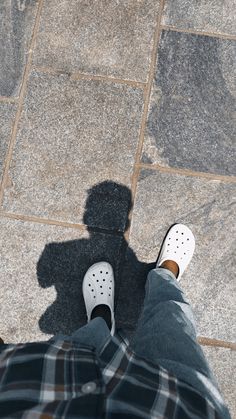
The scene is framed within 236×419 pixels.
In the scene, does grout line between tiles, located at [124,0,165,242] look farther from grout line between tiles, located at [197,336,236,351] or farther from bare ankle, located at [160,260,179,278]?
grout line between tiles, located at [197,336,236,351]

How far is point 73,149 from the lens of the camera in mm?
2676

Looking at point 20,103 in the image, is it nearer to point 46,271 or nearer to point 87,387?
point 46,271

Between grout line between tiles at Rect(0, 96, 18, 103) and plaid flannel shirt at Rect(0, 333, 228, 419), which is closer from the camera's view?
plaid flannel shirt at Rect(0, 333, 228, 419)

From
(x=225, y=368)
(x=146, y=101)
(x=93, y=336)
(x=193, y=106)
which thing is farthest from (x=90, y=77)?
(x=225, y=368)

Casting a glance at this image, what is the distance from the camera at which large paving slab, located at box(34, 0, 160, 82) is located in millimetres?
2744

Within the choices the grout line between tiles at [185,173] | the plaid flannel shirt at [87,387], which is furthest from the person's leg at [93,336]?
the grout line between tiles at [185,173]

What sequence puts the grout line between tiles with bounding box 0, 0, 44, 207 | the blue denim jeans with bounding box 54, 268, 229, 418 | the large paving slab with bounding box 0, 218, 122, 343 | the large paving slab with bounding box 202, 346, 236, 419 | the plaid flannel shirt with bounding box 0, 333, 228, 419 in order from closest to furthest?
1. the plaid flannel shirt with bounding box 0, 333, 228, 419
2. the blue denim jeans with bounding box 54, 268, 229, 418
3. the large paving slab with bounding box 202, 346, 236, 419
4. the large paving slab with bounding box 0, 218, 122, 343
5. the grout line between tiles with bounding box 0, 0, 44, 207

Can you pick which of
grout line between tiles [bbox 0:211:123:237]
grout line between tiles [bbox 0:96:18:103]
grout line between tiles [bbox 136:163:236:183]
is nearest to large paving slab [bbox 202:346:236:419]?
grout line between tiles [bbox 0:211:123:237]

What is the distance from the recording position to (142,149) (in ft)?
8.73

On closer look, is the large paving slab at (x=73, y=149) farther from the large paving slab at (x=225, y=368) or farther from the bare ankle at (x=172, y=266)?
the large paving slab at (x=225, y=368)

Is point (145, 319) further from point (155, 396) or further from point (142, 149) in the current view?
point (142, 149)

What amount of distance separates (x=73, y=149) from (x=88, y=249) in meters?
0.58

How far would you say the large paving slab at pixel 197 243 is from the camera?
8.30 feet

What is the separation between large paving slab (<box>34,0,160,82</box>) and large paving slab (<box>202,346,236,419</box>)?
161cm
